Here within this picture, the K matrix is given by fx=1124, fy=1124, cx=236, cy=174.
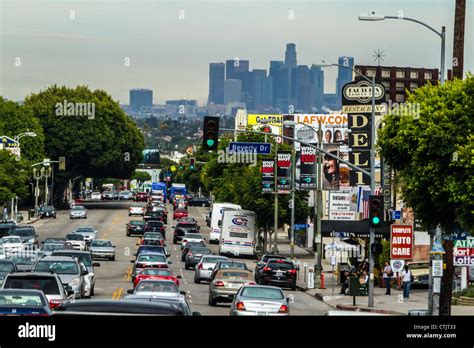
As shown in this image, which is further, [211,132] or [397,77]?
[397,77]

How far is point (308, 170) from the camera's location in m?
60.8

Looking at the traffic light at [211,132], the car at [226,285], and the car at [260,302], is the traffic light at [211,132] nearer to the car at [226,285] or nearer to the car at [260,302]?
the car at [226,285]

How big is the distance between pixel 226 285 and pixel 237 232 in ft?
125

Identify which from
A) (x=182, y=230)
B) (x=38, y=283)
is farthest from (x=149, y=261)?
(x=182, y=230)

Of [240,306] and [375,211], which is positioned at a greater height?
[375,211]

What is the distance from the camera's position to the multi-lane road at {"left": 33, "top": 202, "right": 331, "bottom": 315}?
40969 mm

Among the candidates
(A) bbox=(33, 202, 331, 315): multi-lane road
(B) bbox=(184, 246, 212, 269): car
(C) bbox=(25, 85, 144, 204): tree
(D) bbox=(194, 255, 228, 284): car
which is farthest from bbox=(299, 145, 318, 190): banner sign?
(C) bbox=(25, 85, 144, 204): tree

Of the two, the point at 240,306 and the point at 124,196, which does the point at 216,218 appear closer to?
the point at 240,306

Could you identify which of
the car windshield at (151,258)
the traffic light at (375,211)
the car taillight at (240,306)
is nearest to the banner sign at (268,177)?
the car windshield at (151,258)

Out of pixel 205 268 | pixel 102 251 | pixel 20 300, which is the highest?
pixel 20 300

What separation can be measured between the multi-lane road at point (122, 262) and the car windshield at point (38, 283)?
135 inches

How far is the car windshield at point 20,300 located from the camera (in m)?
20.3

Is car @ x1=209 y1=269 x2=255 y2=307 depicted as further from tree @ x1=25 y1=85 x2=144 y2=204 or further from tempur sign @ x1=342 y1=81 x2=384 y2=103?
tree @ x1=25 y1=85 x2=144 y2=204
